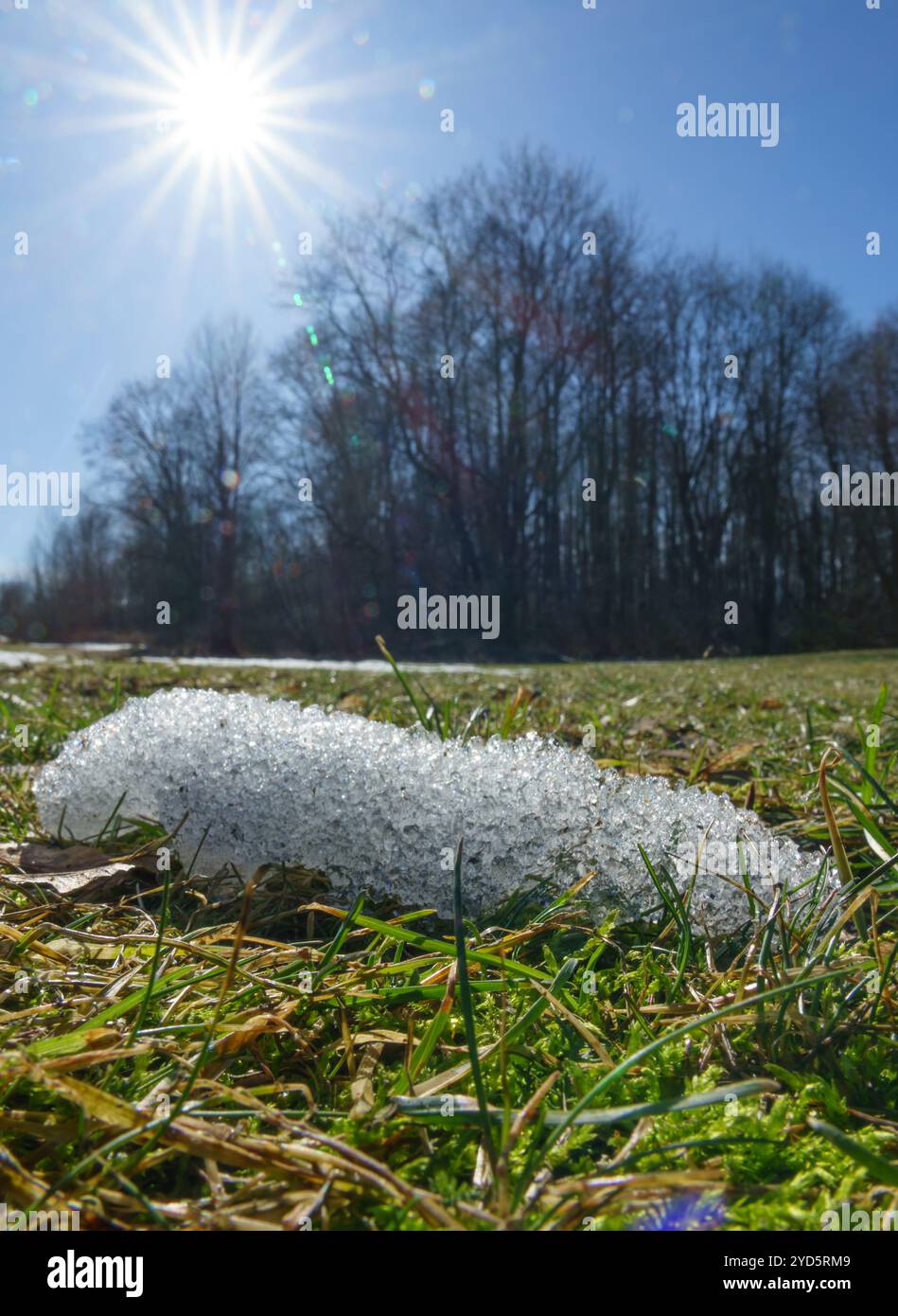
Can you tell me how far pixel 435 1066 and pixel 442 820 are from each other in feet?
1.76

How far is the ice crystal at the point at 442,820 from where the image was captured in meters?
1.50

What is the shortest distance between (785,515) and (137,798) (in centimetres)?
3828

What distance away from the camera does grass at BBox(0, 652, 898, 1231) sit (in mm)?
788

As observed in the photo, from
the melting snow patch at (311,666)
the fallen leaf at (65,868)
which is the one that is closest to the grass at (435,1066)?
the fallen leaf at (65,868)

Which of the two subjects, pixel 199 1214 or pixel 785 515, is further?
pixel 785 515

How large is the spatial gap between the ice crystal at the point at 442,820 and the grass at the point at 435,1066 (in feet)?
0.23

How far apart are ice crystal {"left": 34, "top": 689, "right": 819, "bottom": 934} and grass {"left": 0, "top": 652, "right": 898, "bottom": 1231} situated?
7 centimetres

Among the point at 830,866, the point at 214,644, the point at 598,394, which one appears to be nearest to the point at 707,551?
the point at 598,394

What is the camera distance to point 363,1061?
1062 mm

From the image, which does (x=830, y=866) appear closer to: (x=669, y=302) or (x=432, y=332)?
(x=432, y=332)

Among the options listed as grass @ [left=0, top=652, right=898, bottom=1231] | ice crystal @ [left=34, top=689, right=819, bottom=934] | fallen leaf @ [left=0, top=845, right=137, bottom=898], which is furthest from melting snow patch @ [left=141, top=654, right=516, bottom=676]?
grass @ [left=0, top=652, right=898, bottom=1231]

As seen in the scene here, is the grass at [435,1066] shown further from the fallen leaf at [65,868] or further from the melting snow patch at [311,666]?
the melting snow patch at [311,666]

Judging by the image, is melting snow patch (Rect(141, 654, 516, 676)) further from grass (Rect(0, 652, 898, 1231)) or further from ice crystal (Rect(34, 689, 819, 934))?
grass (Rect(0, 652, 898, 1231))

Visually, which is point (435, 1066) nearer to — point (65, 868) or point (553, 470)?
point (65, 868)
